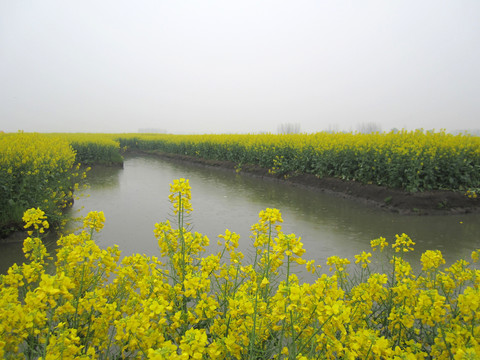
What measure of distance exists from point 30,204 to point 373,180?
8.09 m

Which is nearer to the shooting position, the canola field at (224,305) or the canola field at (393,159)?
the canola field at (224,305)

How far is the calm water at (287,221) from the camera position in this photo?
193 inches

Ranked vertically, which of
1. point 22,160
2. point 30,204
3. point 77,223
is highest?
point 22,160

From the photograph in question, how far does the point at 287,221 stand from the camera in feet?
21.0

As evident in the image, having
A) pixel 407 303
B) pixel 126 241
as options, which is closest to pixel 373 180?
pixel 126 241

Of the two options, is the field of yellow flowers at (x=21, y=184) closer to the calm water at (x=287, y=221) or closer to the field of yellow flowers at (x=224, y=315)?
the calm water at (x=287, y=221)

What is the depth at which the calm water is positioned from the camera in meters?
4.90

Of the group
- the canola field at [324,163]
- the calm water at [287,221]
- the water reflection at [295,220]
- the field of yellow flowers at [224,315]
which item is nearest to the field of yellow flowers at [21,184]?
the canola field at [324,163]

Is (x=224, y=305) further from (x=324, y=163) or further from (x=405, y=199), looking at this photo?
(x=324, y=163)

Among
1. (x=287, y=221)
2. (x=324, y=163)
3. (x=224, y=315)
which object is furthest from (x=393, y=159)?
(x=224, y=315)

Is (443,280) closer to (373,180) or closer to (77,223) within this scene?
(77,223)

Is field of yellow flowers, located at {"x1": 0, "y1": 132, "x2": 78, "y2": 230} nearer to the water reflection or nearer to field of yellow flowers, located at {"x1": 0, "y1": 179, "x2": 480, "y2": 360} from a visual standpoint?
the water reflection

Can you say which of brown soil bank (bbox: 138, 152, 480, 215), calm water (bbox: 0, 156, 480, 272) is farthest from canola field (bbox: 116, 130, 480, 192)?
calm water (bbox: 0, 156, 480, 272)

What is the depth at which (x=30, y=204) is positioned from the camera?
17.6 ft
